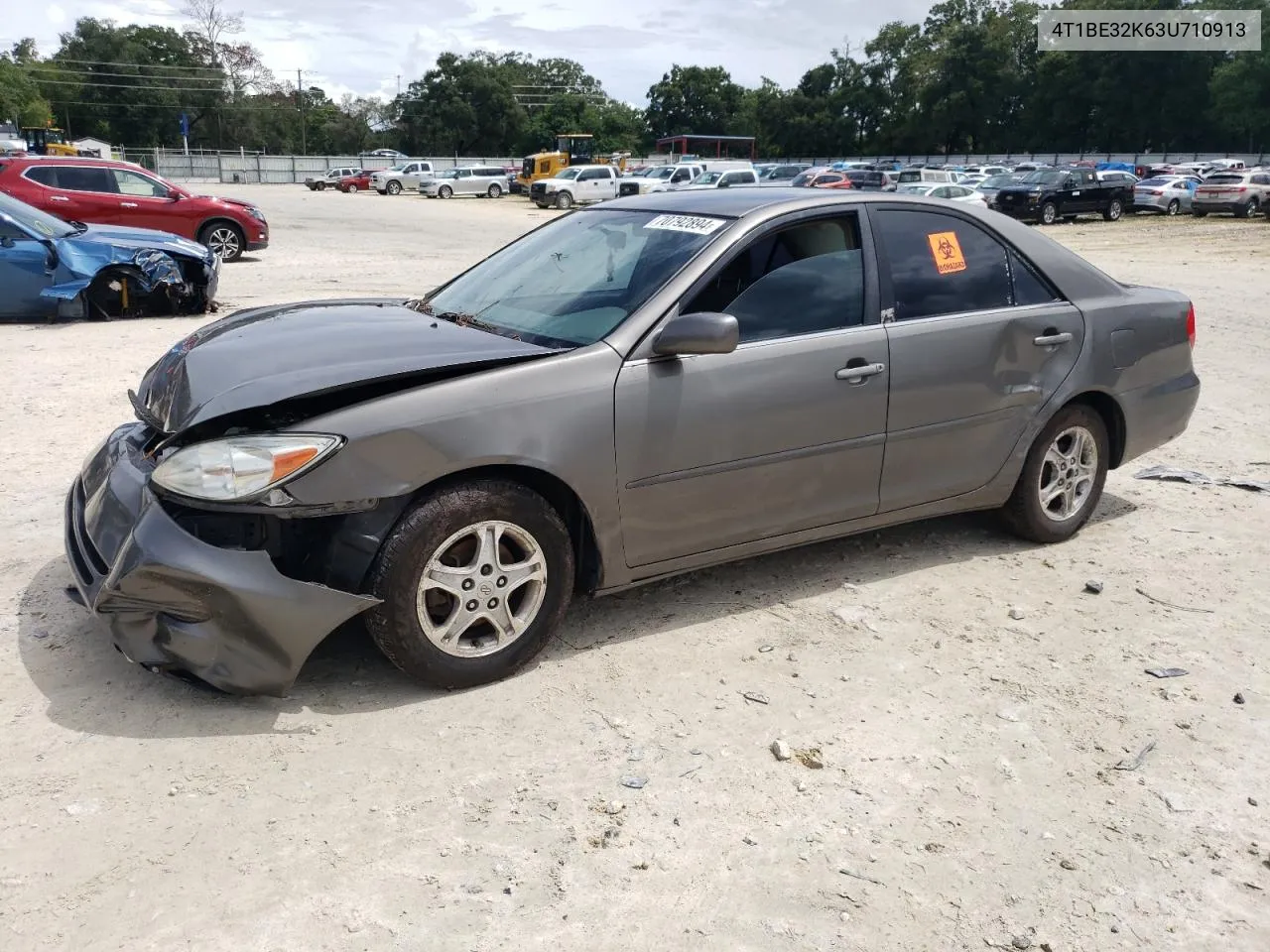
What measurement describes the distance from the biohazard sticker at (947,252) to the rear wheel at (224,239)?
14.7 metres

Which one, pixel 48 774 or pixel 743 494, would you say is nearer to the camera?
pixel 48 774

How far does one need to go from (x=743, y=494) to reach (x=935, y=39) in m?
104

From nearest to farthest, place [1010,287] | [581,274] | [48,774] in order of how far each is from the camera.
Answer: [48,774] < [581,274] < [1010,287]

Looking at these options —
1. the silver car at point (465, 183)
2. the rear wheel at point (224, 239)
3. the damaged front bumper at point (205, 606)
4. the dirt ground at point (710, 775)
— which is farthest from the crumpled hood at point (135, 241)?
the silver car at point (465, 183)

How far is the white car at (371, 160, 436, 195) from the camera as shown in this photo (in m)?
54.5

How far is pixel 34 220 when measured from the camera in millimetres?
10547

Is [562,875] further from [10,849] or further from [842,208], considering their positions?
[842,208]

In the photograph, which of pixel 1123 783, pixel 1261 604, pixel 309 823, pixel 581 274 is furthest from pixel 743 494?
pixel 1261 604

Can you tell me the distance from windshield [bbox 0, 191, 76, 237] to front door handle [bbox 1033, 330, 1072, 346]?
9.73 meters

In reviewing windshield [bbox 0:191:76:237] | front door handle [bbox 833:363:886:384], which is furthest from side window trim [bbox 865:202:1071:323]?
windshield [bbox 0:191:76:237]

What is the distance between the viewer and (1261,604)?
175 inches

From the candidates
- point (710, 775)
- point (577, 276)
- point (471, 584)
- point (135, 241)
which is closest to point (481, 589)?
point (471, 584)

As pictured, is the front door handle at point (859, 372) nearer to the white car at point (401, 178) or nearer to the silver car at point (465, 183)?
the silver car at point (465, 183)

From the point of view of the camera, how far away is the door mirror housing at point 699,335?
3.63m
